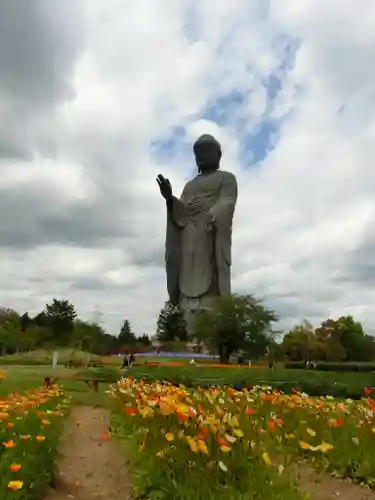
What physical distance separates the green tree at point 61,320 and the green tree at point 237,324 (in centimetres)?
2730

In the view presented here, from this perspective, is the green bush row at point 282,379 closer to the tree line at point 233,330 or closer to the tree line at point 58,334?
the tree line at point 233,330

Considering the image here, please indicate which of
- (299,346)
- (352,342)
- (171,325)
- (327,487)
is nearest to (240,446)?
(327,487)

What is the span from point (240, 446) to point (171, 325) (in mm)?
43153

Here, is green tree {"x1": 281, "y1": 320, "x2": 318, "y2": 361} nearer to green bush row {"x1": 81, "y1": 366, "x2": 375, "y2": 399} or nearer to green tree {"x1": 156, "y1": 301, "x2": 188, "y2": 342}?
green tree {"x1": 156, "y1": 301, "x2": 188, "y2": 342}

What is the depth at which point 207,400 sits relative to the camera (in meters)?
6.63

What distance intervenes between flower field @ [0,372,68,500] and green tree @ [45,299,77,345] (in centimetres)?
5364

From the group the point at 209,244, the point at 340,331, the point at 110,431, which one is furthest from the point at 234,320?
the point at 340,331

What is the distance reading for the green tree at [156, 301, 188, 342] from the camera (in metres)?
43.6

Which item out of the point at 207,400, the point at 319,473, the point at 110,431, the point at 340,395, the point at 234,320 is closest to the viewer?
the point at 319,473

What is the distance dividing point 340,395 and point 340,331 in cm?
5571

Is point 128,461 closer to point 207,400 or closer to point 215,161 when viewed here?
point 207,400

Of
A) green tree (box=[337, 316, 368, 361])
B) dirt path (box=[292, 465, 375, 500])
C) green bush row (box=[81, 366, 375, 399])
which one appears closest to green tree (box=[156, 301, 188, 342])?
green tree (box=[337, 316, 368, 361])

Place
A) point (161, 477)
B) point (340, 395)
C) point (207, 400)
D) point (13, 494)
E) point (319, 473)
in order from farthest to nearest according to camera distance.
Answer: point (340, 395) → point (207, 400) → point (319, 473) → point (161, 477) → point (13, 494)

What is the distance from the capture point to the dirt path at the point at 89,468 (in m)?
4.55
